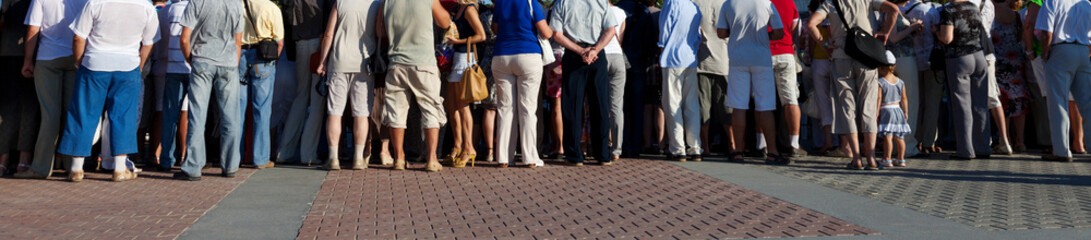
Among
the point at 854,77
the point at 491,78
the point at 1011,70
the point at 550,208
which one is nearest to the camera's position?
the point at 550,208

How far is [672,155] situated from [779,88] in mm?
1231

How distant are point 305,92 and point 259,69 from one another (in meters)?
0.66

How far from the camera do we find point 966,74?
9641 millimetres

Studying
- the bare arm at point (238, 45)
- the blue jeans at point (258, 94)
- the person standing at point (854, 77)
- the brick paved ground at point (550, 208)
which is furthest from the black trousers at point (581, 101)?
the bare arm at point (238, 45)

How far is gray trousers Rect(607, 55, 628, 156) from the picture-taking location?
906cm

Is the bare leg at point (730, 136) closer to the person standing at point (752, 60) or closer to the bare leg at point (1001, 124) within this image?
the person standing at point (752, 60)

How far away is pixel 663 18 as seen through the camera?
9.38 m

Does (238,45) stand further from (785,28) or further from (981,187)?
(981,187)

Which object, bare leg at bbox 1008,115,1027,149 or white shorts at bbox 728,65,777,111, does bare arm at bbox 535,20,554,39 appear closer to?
white shorts at bbox 728,65,777,111

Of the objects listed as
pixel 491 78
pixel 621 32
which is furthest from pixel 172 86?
pixel 621 32

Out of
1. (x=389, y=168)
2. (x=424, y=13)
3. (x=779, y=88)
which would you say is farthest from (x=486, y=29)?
(x=779, y=88)

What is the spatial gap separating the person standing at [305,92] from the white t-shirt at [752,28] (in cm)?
375

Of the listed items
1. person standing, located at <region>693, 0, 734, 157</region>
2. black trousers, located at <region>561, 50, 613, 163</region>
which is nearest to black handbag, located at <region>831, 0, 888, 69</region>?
person standing, located at <region>693, 0, 734, 157</region>

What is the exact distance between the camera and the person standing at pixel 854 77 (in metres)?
8.41
